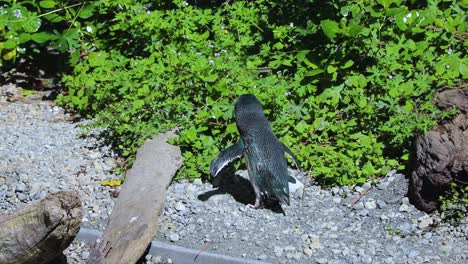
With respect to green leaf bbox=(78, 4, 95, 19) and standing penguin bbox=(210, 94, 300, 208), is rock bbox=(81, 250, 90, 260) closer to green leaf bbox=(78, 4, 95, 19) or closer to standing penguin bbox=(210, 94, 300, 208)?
standing penguin bbox=(210, 94, 300, 208)

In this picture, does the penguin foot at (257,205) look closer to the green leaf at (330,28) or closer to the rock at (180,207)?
the rock at (180,207)

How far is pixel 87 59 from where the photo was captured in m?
8.54

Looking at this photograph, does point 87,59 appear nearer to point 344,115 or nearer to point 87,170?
point 87,170

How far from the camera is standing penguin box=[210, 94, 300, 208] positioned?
6219 mm

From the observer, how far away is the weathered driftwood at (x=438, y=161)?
610cm

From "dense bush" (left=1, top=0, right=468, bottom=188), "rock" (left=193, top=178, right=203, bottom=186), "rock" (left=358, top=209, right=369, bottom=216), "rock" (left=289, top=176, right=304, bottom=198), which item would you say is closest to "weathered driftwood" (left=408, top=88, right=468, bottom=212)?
"dense bush" (left=1, top=0, right=468, bottom=188)

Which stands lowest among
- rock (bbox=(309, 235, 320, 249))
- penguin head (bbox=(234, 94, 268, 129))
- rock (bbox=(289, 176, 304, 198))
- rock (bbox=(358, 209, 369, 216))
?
rock (bbox=(358, 209, 369, 216))

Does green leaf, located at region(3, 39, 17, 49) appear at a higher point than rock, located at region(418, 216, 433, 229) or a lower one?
higher

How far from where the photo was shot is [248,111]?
6531mm

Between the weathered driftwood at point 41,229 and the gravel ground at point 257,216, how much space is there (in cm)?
82

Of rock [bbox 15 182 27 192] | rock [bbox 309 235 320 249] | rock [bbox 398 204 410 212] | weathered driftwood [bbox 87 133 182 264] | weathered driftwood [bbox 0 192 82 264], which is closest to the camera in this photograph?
weathered driftwood [bbox 0 192 82 264]

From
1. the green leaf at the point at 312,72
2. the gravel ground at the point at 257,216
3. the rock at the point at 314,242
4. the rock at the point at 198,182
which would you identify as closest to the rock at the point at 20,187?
the gravel ground at the point at 257,216

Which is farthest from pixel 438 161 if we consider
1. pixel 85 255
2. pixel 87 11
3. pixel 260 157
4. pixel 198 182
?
pixel 87 11

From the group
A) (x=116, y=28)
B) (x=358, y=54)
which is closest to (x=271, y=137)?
(x=358, y=54)
